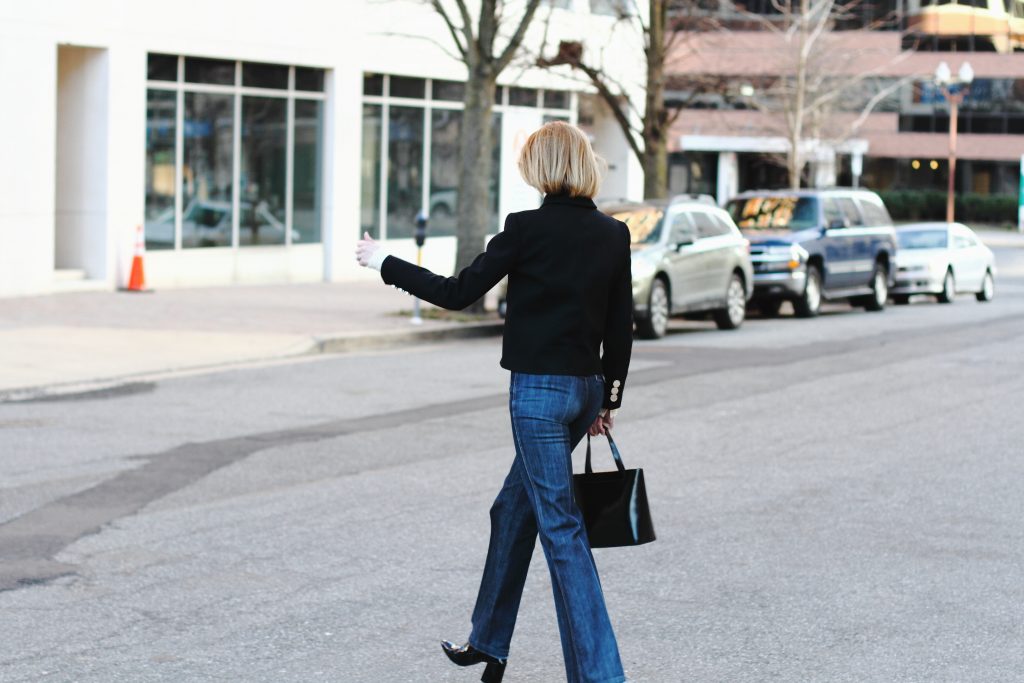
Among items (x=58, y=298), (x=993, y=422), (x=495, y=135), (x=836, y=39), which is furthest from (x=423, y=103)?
(x=836, y=39)

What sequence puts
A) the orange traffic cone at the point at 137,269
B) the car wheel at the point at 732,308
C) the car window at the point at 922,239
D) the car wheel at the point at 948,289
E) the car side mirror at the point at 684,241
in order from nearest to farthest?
the car side mirror at the point at 684,241, the car wheel at the point at 732,308, the orange traffic cone at the point at 137,269, the car wheel at the point at 948,289, the car window at the point at 922,239

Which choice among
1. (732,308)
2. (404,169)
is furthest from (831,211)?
(404,169)

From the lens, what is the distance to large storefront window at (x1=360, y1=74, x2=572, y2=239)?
2875 centimetres

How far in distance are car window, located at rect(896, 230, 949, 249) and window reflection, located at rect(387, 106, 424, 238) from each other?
30.7ft

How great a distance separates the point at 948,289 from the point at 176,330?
1700cm

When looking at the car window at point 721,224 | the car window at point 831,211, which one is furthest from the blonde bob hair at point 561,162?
the car window at point 831,211

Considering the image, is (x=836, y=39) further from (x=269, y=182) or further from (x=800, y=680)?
(x=800, y=680)

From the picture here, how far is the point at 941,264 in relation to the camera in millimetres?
29734

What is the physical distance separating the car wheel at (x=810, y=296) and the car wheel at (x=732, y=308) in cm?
234

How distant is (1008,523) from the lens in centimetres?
855

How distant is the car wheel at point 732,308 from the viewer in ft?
72.0

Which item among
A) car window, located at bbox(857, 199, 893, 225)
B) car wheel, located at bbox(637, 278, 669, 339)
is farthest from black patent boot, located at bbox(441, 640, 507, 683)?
car window, located at bbox(857, 199, 893, 225)

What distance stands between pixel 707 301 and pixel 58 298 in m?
8.80

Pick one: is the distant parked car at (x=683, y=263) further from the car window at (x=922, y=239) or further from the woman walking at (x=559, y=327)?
the woman walking at (x=559, y=327)
